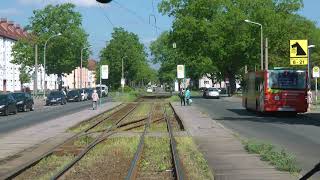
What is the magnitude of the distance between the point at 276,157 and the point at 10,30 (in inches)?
5039

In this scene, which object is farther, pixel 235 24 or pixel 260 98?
pixel 235 24

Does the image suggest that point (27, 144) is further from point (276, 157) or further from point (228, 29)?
point (228, 29)

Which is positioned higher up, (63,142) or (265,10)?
(265,10)

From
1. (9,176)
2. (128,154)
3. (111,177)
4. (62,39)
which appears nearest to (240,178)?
(111,177)

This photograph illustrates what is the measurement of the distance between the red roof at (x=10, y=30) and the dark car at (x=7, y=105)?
262 feet

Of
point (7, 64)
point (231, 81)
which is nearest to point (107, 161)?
point (231, 81)

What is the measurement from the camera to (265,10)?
249ft

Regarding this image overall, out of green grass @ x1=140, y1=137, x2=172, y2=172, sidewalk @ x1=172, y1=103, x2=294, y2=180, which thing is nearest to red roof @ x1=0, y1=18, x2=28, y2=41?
green grass @ x1=140, y1=137, x2=172, y2=172

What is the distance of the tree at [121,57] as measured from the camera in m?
128

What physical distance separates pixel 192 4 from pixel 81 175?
69.8 metres

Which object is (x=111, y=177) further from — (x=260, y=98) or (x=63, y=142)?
(x=260, y=98)

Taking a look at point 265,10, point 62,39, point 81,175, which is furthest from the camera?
point 62,39

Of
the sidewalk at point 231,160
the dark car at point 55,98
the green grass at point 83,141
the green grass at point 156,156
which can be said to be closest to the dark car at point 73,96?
the dark car at point 55,98

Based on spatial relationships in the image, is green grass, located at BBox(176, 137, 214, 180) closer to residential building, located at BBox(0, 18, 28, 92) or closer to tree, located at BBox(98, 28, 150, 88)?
residential building, located at BBox(0, 18, 28, 92)
